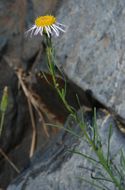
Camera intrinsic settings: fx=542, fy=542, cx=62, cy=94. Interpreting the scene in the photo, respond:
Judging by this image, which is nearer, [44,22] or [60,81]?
[44,22]

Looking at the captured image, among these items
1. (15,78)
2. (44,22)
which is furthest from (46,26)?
(15,78)

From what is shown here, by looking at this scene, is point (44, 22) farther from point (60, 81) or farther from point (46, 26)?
point (60, 81)


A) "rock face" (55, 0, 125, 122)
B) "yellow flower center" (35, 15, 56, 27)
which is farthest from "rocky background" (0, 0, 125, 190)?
"yellow flower center" (35, 15, 56, 27)

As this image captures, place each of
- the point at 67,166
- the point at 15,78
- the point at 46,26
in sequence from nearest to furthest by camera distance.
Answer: the point at 46,26
the point at 67,166
the point at 15,78

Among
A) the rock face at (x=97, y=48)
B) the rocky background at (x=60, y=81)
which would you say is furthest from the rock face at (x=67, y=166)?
the rock face at (x=97, y=48)

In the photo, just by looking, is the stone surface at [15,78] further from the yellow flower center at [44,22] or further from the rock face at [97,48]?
the yellow flower center at [44,22]

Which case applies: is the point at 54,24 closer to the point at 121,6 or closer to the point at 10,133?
the point at 121,6

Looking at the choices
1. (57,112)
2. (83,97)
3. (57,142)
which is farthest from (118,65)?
(57,112)

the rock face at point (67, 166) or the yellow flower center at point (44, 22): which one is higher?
the yellow flower center at point (44, 22)
